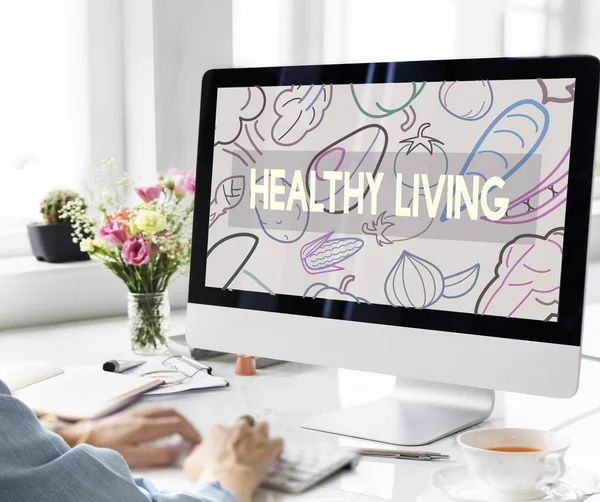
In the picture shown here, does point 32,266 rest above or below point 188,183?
below

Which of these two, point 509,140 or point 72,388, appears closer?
point 509,140

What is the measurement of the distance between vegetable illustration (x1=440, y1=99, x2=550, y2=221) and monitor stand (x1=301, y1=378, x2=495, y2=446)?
0.93 ft

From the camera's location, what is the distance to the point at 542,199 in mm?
1035

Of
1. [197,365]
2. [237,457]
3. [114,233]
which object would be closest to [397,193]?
[237,457]

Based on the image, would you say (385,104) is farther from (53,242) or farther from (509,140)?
(53,242)

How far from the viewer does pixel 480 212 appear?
1075 millimetres

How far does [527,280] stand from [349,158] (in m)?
0.30

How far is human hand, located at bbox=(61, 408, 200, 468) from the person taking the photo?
1026 millimetres

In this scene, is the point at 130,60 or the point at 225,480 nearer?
the point at 225,480

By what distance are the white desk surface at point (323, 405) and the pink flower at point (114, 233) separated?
0.71ft

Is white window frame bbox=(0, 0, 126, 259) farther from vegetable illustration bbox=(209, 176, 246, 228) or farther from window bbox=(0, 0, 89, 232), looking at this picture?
vegetable illustration bbox=(209, 176, 246, 228)

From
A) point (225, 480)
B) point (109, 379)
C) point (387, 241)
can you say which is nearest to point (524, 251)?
point (387, 241)

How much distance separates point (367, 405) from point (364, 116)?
41 cm

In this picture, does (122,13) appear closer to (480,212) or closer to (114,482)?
(480,212)
